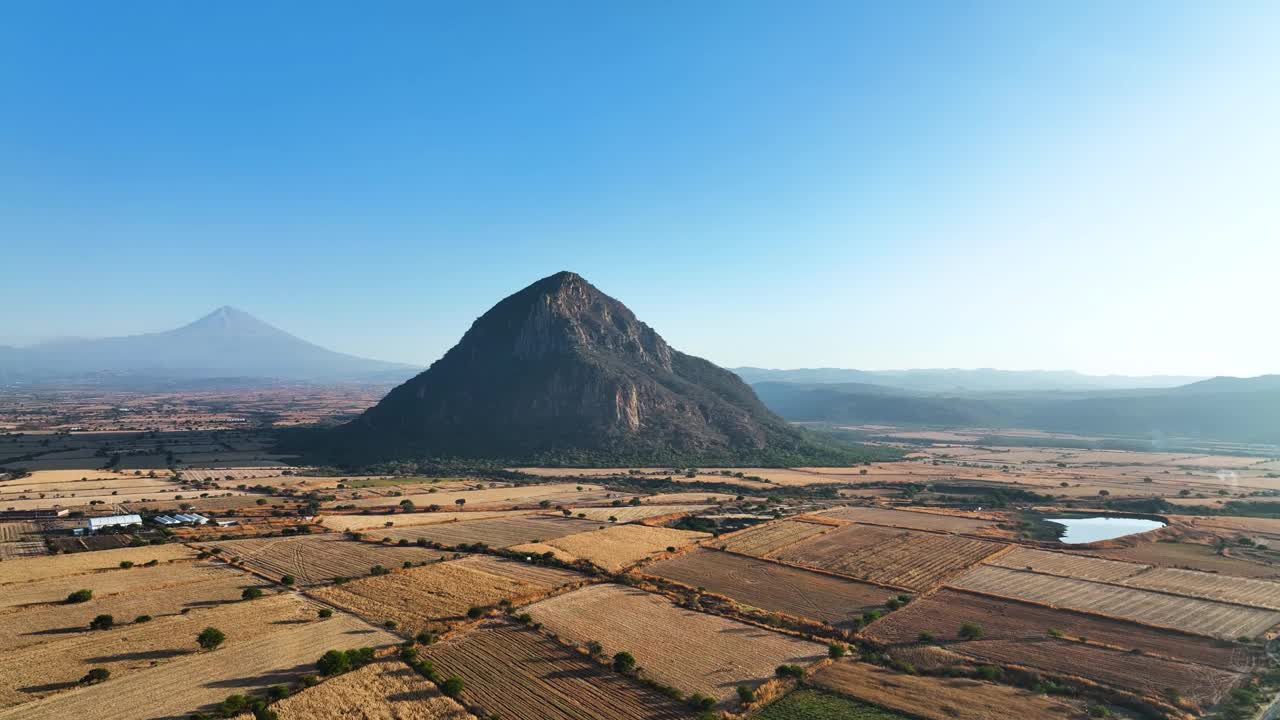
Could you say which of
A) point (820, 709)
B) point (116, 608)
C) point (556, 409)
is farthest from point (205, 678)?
point (556, 409)

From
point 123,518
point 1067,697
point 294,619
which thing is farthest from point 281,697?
point 123,518

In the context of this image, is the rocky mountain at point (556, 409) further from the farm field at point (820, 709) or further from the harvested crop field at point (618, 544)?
the farm field at point (820, 709)

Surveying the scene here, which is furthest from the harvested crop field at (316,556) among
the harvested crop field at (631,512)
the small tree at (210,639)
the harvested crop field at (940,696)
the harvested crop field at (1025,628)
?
the harvested crop field at (1025,628)

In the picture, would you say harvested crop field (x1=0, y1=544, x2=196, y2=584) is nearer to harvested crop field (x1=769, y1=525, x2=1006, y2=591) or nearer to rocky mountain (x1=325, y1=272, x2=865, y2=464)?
harvested crop field (x1=769, y1=525, x2=1006, y2=591)

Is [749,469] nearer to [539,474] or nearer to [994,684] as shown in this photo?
[539,474]

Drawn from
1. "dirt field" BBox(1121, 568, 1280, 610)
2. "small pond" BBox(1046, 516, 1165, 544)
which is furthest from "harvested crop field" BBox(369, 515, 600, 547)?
"small pond" BBox(1046, 516, 1165, 544)

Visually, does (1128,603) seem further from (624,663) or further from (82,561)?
(82,561)
